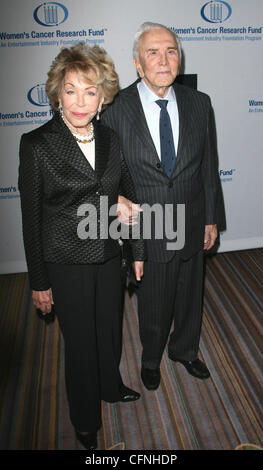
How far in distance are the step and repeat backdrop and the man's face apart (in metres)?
1.35

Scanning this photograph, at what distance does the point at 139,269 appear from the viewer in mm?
2102

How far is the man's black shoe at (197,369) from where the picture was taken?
2.49m

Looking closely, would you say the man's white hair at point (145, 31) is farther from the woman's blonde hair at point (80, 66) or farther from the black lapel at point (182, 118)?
the woman's blonde hair at point (80, 66)

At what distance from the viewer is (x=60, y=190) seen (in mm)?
1587

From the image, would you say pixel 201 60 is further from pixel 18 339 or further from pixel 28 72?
pixel 18 339

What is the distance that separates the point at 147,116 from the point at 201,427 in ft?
5.37

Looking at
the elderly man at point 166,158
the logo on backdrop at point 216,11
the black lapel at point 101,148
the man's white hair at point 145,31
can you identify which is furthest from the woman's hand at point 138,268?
the logo on backdrop at point 216,11

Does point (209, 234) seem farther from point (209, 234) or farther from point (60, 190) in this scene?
point (60, 190)

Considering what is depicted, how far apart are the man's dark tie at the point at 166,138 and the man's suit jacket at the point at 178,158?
35 millimetres

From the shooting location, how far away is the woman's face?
155 cm

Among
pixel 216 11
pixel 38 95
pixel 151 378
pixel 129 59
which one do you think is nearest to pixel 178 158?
pixel 151 378

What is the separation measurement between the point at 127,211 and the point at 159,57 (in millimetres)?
738

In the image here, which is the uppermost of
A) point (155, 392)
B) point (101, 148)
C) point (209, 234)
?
point (101, 148)

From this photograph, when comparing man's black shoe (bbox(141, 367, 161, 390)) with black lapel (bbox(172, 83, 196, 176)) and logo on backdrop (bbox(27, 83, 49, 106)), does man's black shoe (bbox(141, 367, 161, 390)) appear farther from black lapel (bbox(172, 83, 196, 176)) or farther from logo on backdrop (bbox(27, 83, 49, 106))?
logo on backdrop (bbox(27, 83, 49, 106))
